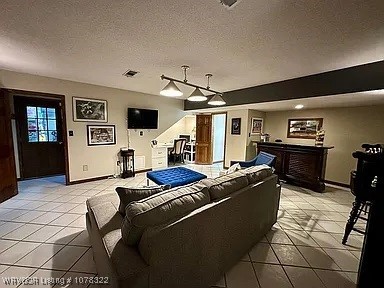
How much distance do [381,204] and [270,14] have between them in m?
1.57

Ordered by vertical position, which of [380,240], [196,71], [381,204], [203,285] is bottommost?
[203,285]

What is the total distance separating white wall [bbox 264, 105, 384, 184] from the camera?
13.0 feet

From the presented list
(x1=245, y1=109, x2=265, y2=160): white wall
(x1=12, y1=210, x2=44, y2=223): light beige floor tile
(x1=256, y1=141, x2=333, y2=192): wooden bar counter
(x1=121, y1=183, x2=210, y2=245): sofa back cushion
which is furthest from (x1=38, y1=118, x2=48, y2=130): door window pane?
(x1=256, y1=141, x2=333, y2=192): wooden bar counter

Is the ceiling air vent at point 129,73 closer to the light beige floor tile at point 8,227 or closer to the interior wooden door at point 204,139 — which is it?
the light beige floor tile at point 8,227

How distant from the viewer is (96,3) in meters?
1.48

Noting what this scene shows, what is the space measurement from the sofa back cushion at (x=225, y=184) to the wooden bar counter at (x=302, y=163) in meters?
2.83

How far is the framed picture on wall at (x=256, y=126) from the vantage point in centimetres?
555

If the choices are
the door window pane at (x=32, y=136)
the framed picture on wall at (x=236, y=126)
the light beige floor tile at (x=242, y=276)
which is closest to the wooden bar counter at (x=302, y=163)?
the framed picture on wall at (x=236, y=126)

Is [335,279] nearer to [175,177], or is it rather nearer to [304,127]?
[175,177]

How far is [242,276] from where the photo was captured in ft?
5.70

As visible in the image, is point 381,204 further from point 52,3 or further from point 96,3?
point 52,3

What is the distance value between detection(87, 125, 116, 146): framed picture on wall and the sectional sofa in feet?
9.13

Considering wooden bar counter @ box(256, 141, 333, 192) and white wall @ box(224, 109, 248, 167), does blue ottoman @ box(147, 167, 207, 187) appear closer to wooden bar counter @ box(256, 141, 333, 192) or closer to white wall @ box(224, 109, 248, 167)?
wooden bar counter @ box(256, 141, 333, 192)

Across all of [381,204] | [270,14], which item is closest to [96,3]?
[270,14]
